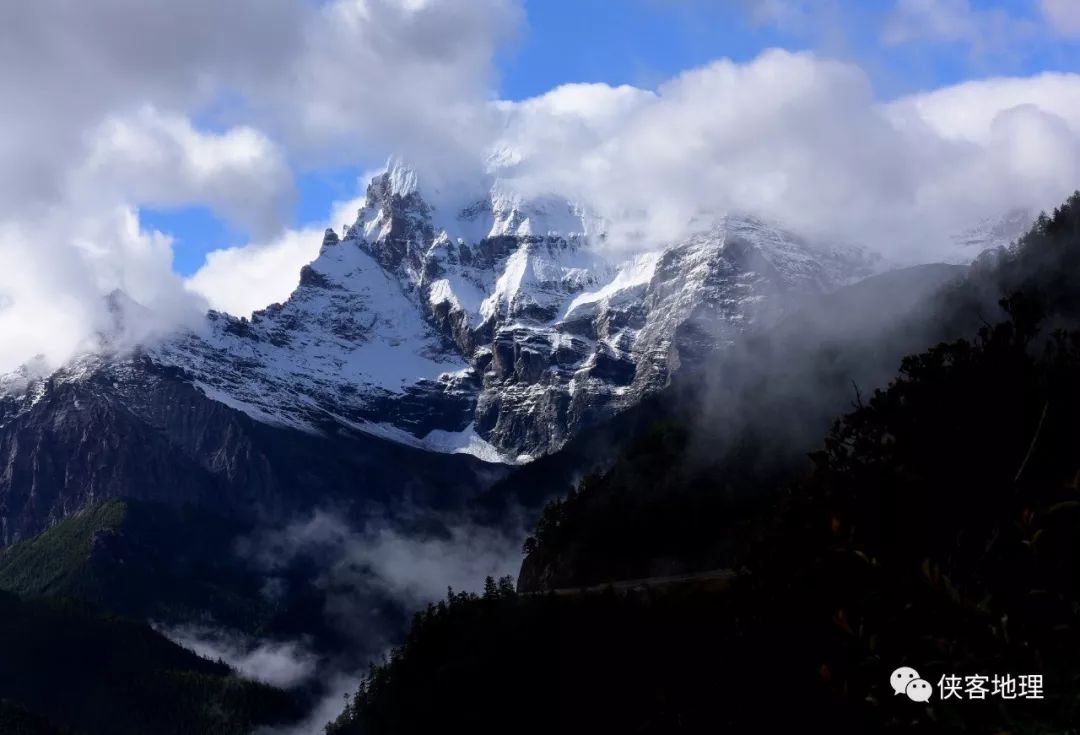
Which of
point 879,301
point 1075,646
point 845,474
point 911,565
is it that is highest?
point 879,301

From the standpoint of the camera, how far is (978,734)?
19250 mm

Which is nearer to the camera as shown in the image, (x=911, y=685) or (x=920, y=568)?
(x=911, y=685)

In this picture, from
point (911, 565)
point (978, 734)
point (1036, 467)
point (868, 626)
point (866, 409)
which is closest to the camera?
point (978, 734)

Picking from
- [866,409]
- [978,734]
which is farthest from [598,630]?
[978,734]

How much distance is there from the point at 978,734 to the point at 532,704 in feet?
182

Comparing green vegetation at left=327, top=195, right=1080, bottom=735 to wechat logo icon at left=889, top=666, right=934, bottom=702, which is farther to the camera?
wechat logo icon at left=889, top=666, right=934, bottom=702

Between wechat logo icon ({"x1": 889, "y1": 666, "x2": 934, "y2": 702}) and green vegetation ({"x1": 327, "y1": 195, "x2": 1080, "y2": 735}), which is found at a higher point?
green vegetation ({"x1": 327, "y1": 195, "x2": 1080, "y2": 735})

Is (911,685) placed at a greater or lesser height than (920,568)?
lesser

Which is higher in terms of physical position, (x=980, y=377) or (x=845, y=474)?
(x=980, y=377)

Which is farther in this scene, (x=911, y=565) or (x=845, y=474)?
(x=845, y=474)

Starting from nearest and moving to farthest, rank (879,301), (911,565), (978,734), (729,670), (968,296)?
(978,734)
(911,565)
(729,670)
(968,296)
(879,301)

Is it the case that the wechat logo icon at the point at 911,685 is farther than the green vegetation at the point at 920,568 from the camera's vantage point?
Yes

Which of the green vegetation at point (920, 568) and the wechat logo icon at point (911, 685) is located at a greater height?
the green vegetation at point (920, 568)

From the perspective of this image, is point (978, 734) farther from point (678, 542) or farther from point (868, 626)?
point (678, 542)
